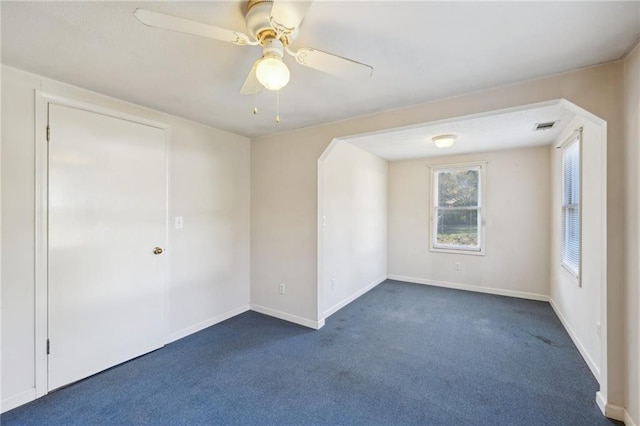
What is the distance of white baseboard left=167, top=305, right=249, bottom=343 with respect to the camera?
289cm

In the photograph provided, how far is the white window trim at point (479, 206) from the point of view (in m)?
4.55

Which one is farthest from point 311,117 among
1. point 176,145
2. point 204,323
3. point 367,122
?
point 204,323

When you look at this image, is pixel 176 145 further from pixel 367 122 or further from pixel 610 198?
pixel 610 198

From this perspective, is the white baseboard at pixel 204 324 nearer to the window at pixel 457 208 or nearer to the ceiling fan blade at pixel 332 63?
the ceiling fan blade at pixel 332 63

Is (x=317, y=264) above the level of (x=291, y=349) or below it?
above

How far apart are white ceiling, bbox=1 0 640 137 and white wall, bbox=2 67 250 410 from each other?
35cm

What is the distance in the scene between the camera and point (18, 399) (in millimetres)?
1920

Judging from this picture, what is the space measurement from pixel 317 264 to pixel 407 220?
2.68 m

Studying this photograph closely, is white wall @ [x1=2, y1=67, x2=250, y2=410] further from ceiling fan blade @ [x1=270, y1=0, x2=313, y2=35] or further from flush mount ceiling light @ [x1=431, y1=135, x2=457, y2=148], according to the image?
flush mount ceiling light @ [x1=431, y1=135, x2=457, y2=148]

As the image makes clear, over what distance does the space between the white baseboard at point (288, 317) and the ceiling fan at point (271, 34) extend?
2685 mm

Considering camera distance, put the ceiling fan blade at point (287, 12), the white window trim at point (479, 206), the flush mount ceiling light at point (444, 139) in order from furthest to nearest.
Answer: the white window trim at point (479, 206), the flush mount ceiling light at point (444, 139), the ceiling fan blade at point (287, 12)

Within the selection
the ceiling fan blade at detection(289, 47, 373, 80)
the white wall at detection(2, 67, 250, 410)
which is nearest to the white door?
the white wall at detection(2, 67, 250, 410)

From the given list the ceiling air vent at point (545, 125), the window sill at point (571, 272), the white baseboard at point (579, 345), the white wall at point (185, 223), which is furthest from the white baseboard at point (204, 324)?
the ceiling air vent at point (545, 125)

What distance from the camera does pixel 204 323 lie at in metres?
3.18
